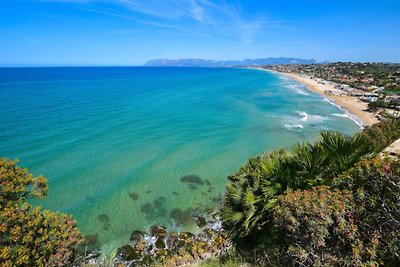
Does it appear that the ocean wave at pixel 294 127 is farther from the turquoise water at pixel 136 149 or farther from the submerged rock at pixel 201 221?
the submerged rock at pixel 201 221

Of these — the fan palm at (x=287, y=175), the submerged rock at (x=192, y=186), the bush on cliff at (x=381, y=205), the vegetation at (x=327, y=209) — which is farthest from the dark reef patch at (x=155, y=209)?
the bush on cliff at (x=381, y=205)

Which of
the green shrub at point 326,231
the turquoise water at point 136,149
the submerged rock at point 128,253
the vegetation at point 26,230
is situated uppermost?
the green shrub at point 326,231

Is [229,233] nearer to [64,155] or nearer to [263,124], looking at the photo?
[64,155]

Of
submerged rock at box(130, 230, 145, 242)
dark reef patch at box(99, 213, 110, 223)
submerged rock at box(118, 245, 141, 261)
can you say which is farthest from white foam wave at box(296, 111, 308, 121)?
submerged rock at box(118, 245, 141, 261)

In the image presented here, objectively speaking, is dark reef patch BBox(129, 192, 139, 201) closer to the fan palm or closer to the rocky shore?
the rocky shore

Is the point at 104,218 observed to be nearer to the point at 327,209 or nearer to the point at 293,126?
the point at 327,209

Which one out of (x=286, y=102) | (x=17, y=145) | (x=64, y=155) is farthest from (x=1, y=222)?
(x=286, y=102)

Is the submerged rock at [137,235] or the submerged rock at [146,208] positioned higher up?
the submerged rock at [137,235]
